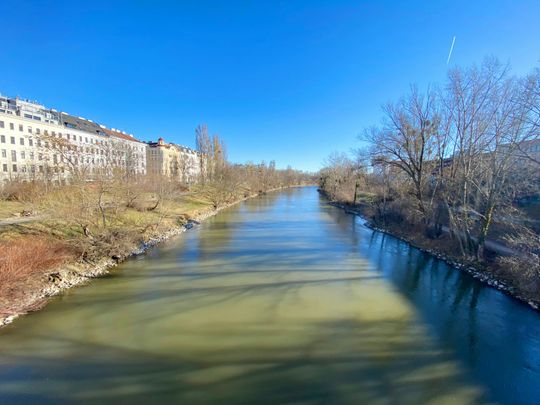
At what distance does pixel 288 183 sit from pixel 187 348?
91.7m

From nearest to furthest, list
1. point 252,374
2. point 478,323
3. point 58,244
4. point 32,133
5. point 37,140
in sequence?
1. point 252,374
2. point 478,323
3. point 58,244
4. point 37,140
5. point 32,133

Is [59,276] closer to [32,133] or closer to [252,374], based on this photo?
[252,374]

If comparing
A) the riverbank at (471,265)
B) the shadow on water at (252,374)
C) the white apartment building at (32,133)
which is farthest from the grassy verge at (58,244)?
the riverbank at (471,265)

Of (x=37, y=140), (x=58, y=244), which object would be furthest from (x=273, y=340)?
(x=37, y=140)

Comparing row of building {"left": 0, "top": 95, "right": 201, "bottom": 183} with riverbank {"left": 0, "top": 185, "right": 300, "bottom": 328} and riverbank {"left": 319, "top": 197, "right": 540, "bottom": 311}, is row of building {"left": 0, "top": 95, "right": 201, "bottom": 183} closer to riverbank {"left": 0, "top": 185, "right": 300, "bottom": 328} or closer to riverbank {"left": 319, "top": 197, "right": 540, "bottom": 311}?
riverbank {"left": 0, "top": 185, "right": 300, "bottom": 328}

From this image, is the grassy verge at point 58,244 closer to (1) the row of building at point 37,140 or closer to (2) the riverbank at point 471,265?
(1) the row of building at point 37,140

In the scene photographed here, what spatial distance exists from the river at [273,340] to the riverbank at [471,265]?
426mm

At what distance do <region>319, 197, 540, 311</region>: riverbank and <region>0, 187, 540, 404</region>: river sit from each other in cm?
43

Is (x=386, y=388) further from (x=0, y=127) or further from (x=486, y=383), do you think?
(x=0, y=127)

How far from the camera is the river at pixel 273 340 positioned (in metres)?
5.19

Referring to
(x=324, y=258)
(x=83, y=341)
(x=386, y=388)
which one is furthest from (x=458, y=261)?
(x=83, y=341)

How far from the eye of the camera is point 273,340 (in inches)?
265

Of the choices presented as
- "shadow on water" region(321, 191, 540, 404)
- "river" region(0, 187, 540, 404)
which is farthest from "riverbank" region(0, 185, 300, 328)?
"shadow on water" region(321, 191, 540, 404)

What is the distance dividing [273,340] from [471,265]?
10.9 meters
